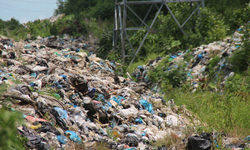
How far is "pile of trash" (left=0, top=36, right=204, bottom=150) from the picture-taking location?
2.32 meters

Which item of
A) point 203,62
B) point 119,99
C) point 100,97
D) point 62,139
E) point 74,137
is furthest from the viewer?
point 203,62

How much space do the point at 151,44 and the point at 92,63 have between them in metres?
4.06

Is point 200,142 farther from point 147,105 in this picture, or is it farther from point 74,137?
point 147,105

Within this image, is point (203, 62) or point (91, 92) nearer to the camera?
point (91, 92)

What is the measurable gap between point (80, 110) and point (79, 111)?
4cm

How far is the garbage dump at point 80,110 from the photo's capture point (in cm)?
233

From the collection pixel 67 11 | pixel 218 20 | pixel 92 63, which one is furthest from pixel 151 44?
pixel 67 11

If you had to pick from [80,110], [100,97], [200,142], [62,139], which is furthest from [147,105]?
[62,139]

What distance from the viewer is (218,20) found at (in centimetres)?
768

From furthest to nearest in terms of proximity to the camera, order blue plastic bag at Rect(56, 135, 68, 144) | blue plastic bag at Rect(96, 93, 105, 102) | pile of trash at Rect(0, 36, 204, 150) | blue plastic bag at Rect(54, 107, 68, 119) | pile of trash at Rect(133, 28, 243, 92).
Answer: pile of trash at Rect(133, 28, 243, 92) → blue plastic bag at Rect(96, 93, 105, 102) → blue plastic bag at Rect(54, 107, 68, 119) → pile of trash at Rect(0, 36, 204, 150) → blue plastic bag at Rect(56, 135, 68, 144)

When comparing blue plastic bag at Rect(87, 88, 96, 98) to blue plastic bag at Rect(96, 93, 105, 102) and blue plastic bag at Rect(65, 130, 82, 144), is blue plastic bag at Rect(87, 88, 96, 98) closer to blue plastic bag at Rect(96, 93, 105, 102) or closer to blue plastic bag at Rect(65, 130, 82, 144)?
blue plastic bag at Rect(96, 93, 105, 102)

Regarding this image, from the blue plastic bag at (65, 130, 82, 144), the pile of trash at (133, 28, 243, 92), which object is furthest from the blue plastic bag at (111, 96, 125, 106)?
the pile of trash at (133, 28, 243, 92)

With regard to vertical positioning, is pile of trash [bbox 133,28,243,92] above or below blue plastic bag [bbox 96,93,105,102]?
above

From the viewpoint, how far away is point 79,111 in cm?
296
